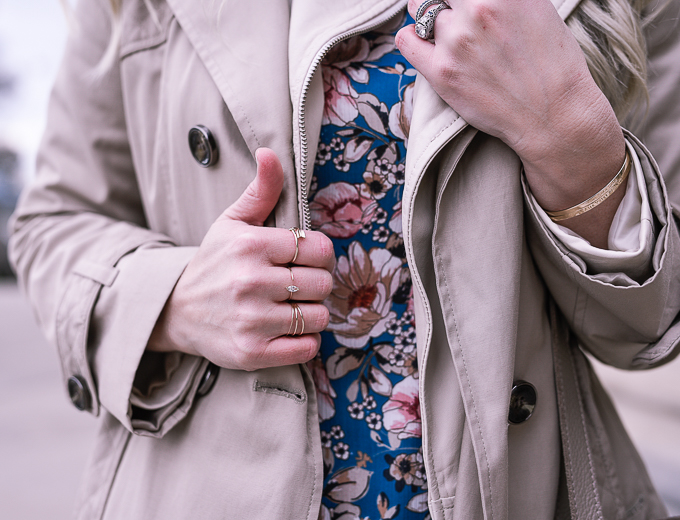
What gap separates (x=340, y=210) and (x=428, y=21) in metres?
0.32

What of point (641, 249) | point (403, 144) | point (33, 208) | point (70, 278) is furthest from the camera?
point (33, 208)

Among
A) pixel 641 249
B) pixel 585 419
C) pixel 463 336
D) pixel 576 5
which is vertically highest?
pixel 576 5

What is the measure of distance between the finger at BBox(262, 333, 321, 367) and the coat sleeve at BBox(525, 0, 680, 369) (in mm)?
401

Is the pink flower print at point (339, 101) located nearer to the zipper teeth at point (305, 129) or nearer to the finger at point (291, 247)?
the zipper teeth at point (305, 129)

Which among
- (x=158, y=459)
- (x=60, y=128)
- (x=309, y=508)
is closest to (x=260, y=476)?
(x=309, y=508)

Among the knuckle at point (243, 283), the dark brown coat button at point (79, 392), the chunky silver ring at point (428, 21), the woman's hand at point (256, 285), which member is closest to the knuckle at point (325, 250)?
the woman's hand at point (256, 285)

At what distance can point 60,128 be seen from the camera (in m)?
1.13

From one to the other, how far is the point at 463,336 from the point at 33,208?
912 mm

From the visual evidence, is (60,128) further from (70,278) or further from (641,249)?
(641,249)

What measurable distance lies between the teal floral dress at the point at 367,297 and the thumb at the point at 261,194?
110 millimetres

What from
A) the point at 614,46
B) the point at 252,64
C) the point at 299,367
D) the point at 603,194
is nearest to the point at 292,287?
the point at 299,367

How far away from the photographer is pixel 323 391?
96 cm

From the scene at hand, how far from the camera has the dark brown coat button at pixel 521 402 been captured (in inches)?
34.3

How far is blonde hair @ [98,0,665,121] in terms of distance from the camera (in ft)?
2.78
